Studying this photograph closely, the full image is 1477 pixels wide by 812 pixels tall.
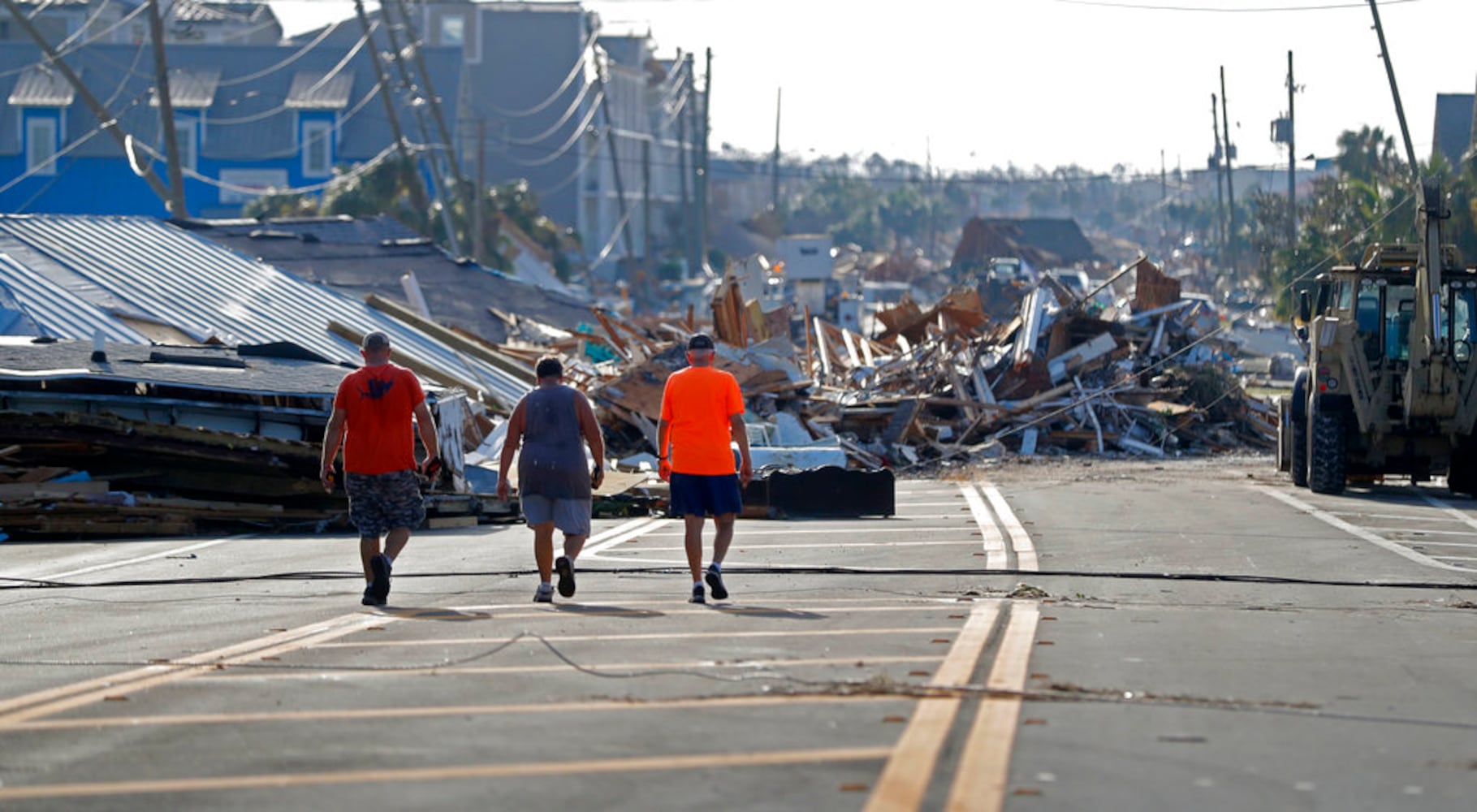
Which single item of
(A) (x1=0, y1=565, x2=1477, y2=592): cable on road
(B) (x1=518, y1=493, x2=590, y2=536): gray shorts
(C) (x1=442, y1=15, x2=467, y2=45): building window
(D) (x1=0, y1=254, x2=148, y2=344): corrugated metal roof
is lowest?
(A) (x1=0, y1=565, x2=1477, y2=592): cable on road

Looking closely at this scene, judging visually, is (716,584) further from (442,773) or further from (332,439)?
(442,773)

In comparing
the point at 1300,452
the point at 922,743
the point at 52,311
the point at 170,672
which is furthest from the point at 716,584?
the point at 52,311

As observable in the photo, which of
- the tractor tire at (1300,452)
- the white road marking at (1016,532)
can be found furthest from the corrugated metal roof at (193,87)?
the tractor tire at (1300,452)

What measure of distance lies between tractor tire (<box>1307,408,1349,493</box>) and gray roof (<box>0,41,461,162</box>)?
6298 centimetres

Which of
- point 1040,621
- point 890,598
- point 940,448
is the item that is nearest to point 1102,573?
point 890,598

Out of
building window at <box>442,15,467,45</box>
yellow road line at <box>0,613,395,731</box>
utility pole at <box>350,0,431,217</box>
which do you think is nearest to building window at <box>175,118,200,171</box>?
building window at <box>442,15,467,45</box>

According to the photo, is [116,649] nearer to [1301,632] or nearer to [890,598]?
[890,598]

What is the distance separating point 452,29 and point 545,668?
298 feet

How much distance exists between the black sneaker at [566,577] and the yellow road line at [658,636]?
1744mm

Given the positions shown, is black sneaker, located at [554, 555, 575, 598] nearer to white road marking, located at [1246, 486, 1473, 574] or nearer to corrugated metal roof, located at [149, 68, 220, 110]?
white road marking, located at [1246, 486, 1473, 574]

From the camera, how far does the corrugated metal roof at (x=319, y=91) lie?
264ft

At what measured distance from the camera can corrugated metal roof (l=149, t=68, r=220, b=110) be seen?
80.4 metres

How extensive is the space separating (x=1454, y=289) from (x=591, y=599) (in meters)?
14.2

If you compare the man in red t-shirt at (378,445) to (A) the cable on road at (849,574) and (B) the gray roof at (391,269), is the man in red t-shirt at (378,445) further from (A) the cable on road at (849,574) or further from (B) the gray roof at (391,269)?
(B) the gray roof at (391,269)
